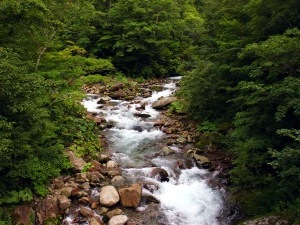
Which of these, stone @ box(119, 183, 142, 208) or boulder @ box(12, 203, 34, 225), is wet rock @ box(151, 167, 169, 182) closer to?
stone @ box(119, 183, 142, 208)

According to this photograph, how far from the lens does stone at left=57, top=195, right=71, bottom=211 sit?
7656 mm

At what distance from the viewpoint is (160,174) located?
9344mm

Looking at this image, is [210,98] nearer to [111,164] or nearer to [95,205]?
[111,164]

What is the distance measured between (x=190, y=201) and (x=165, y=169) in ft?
5.48

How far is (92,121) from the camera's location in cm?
1270

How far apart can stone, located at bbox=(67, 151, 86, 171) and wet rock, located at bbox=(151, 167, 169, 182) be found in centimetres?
235

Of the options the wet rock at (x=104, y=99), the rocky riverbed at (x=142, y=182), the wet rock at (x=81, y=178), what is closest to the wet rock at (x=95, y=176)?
the rocky riverbed at (x=142, y=182)

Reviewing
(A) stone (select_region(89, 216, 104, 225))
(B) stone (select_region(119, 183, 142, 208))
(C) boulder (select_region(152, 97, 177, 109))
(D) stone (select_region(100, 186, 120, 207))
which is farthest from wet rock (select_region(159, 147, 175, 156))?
(C) boulder (select_region(152, 97, 177, 109))

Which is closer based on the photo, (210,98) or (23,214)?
(23,214)

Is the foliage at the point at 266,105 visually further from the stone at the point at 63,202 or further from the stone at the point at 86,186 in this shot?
the stone at the point at 63,202

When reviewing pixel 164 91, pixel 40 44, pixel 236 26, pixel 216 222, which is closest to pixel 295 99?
pixel 216 222

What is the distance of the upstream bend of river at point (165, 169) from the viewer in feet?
26.0

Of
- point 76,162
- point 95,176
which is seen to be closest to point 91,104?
point 76,162

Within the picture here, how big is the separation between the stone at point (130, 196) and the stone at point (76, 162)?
190 cm
